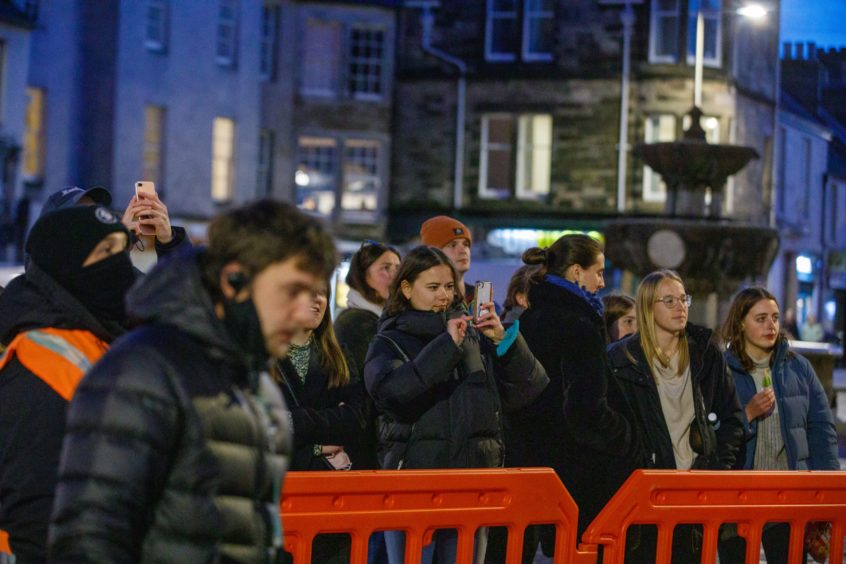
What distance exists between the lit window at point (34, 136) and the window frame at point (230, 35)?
473 centimetres

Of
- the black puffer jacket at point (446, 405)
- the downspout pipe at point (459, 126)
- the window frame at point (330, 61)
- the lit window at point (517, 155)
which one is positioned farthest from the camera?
the window frame at point (330, 61)

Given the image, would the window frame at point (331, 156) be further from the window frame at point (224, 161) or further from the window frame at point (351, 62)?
the window frame at point (224, 161)

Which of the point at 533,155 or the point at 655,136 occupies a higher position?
the point at 655,136

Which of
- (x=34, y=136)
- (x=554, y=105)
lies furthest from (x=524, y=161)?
(x=34, y=136)

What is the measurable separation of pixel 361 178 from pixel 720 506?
3417 cm

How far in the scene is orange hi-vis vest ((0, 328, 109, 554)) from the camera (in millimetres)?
4250

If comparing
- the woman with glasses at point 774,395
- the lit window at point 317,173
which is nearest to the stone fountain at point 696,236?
the woman with glasses at point 774,395

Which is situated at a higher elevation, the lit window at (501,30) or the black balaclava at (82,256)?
the lit window at (501,30)

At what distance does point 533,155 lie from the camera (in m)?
39.1

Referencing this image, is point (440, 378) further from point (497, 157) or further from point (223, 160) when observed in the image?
point (497, 157)

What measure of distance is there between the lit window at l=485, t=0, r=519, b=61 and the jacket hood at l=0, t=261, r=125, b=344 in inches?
1404

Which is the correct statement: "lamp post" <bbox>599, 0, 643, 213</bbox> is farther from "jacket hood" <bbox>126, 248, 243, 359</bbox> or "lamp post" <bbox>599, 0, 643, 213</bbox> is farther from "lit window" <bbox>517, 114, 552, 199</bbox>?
"jacket hood" <bbox>126, 248, 243, 359</bbox>

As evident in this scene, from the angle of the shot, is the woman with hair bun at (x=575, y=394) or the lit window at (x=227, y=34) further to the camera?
the lit window at (x=227, y=34)

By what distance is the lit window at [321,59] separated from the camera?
132 feet
